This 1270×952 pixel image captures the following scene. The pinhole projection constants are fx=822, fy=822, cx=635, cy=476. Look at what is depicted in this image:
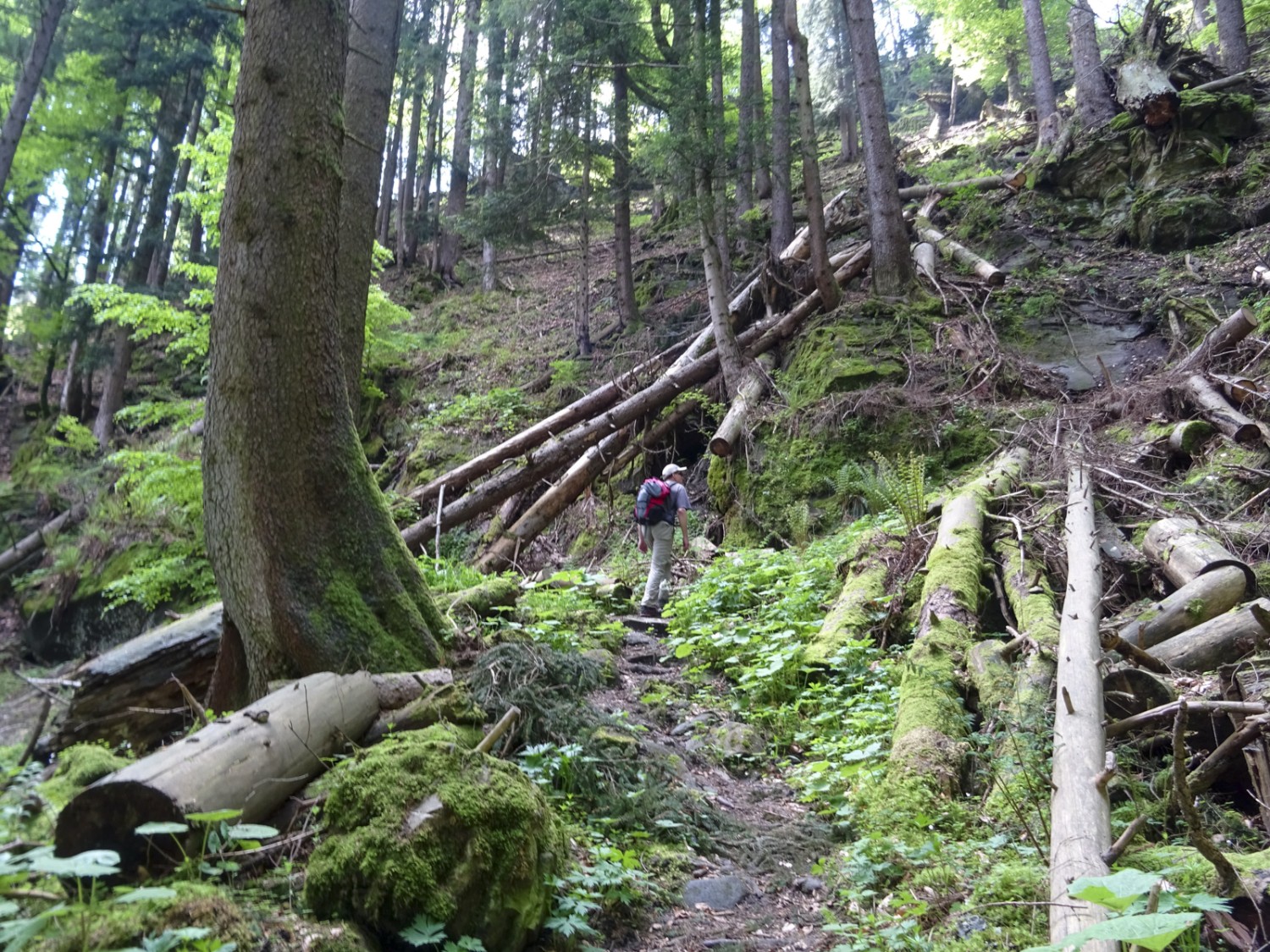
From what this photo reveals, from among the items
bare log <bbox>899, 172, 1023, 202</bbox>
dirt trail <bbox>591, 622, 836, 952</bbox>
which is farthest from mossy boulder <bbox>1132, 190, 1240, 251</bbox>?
dirt trail <bbox>591, 622, 836, 952</bbox>

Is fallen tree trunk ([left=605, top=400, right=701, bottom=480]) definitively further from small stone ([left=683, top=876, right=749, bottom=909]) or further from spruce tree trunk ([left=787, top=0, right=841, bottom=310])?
small stone ([left=683, top=876, right=749, bottom=909])

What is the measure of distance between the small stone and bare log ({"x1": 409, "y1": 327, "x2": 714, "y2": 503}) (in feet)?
27.0

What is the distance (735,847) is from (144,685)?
384cm

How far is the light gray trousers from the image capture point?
973cm

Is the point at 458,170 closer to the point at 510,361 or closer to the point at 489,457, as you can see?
the point at 510,361

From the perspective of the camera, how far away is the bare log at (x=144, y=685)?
16.6ft

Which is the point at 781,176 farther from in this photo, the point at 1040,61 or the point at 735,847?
the point at 735,847

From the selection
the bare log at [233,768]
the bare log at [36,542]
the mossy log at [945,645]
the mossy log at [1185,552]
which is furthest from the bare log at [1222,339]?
the bare log at [36,542]

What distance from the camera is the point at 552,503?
12.1 meters

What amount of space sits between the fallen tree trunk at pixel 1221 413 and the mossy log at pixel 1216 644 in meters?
3.94

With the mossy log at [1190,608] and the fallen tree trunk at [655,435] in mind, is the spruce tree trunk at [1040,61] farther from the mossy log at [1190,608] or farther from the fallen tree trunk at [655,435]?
the mossy log at [1190,608]

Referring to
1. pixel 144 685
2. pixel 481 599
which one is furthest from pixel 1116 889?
pixel 481 599

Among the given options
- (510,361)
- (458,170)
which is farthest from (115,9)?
(510,361)

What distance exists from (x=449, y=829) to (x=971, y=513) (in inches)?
237
